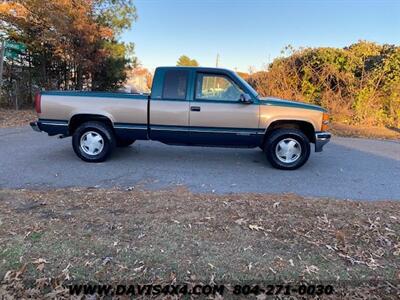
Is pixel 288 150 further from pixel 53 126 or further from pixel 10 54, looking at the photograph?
pixel 10 54

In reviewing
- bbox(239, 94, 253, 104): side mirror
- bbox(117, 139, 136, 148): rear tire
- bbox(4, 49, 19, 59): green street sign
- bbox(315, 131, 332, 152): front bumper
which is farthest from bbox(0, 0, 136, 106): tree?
Result: bbox(315, 131, 332, 152): front bumper

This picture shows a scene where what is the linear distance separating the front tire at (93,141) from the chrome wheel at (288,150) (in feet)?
10.5

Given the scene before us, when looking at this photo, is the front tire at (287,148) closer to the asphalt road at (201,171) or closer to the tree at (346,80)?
the asphalt road at (201,171)

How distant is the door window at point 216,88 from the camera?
6.08 metres

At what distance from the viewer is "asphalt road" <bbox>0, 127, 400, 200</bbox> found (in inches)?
205

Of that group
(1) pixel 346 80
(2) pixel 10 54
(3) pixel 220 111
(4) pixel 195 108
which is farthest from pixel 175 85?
(2) pixel 10 54

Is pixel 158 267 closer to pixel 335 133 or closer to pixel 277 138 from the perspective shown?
pixel 277 138

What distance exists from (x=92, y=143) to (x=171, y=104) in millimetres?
1738

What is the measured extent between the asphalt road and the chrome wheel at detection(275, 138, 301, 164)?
11.0 inches

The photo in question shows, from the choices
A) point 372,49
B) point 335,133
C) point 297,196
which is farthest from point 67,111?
point 372,49

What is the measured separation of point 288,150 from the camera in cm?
620

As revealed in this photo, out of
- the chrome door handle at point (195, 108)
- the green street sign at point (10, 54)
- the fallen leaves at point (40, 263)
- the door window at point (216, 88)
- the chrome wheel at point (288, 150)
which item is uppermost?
the green street sign at point (10, 54)

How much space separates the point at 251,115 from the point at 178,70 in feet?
5.33

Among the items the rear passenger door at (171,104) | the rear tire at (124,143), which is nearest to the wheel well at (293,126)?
the rear passenger door at (171,104)
